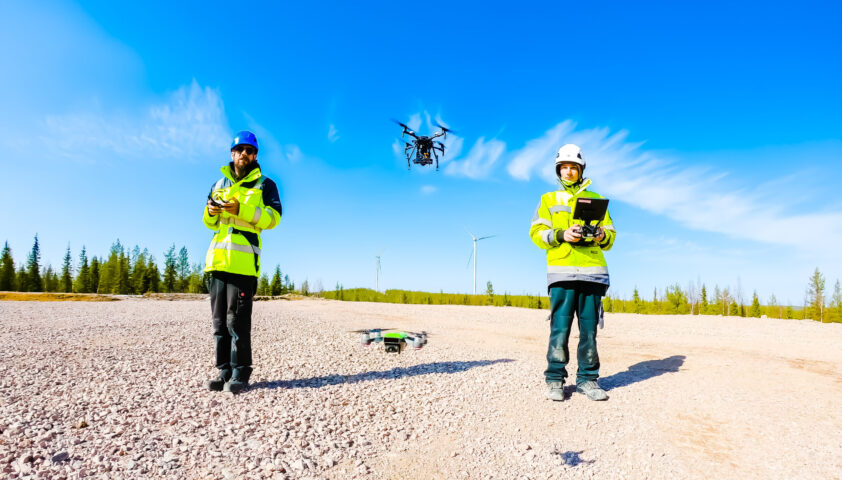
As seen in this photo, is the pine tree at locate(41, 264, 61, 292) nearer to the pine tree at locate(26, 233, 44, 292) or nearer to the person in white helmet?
the pine tree at locate(26, 233, 44, 292)

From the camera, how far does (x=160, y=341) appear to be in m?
8.00

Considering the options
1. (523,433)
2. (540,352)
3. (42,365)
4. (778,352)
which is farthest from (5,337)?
(778,352)

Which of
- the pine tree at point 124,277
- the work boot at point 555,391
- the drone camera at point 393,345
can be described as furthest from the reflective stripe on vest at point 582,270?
the pine tree at point 124,277

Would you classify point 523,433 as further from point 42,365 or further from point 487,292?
point 487,292

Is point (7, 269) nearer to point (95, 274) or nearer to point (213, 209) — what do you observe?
point (95, 274)

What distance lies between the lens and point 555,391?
17.4ft

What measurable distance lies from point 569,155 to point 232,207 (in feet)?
14.2

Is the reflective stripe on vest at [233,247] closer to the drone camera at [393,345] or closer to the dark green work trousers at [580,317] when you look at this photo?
the drone camera at [393,345]

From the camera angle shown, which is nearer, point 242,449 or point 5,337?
point 242,449

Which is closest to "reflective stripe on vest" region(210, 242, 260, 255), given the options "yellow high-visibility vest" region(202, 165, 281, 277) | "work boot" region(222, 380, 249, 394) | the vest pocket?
"yellow high-visibility vest" region(202, 165, 281, 277)

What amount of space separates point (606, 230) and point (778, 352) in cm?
682

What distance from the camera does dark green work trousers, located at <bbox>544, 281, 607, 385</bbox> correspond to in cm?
560

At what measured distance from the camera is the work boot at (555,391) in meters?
5.20

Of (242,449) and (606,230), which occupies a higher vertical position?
(606,230)
